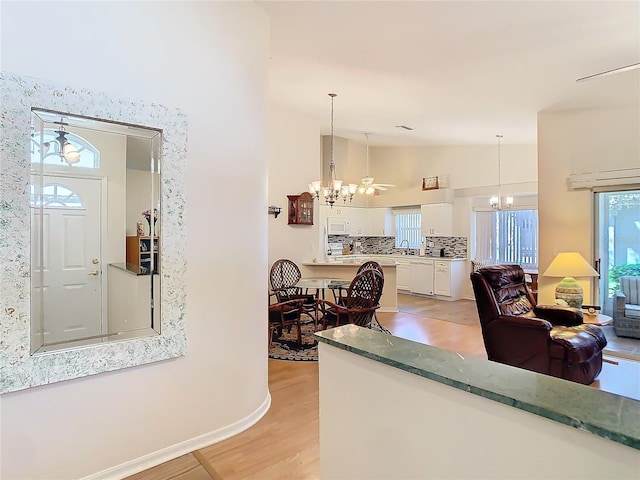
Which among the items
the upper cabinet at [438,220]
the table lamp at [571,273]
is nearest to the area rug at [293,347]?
the table lamp at [571,273]

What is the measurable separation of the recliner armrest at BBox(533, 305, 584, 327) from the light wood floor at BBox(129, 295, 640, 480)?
1.89ft

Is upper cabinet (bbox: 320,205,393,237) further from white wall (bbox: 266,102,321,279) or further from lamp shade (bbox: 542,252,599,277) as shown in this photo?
lamp shade (bbox: 542,252,599,277)

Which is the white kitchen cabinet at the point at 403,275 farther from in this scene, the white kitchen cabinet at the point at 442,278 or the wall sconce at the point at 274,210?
the wall sconce at the point at 274,210

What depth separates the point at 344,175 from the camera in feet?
29.2

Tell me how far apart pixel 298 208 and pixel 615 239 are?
4.39 metres

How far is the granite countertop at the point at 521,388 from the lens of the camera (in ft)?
2.64

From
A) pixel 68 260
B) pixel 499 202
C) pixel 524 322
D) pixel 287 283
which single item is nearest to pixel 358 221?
pixel 499 202

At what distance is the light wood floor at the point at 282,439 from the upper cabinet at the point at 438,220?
12.7ft

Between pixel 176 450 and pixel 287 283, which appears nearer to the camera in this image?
pixel 176 450

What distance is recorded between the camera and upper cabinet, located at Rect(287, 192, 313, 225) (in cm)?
635

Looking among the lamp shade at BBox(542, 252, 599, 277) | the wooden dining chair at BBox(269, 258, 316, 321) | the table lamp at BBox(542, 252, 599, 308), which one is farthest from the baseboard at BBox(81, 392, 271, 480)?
the lamp shade at BBox(542, 252, 599, 277)

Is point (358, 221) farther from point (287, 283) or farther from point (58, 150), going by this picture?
point (58, 150)

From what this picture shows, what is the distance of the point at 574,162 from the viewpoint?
15.7ft

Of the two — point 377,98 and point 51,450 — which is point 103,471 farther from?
point 377,98
